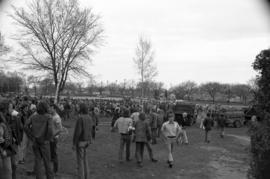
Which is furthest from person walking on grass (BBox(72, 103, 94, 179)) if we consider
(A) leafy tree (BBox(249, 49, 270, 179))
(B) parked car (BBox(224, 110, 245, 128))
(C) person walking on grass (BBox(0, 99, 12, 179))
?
(B) parked car (BBox(224, 110, 245, 128))

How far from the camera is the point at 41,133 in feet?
19.5

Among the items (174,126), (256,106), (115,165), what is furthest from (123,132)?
(256,106)

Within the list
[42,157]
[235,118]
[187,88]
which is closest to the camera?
[42,157]

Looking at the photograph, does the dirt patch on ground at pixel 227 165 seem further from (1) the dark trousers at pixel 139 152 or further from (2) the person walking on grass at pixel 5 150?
(2) the person walking on grass at pixel 5 150

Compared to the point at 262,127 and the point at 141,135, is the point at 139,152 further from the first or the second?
the point at 262,127

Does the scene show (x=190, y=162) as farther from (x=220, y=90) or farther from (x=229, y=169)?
(x=220, y=90)

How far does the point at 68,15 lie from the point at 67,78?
4.61m

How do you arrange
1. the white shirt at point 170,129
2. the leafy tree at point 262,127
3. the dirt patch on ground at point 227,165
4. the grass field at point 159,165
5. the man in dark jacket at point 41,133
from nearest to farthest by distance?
1. the leafy tree at point 262,127
2. the man in dark jacket at point 41,133
3. the grass field at point 159,165
4. the dirt patch on ground at point 227,165
5. the white shirt at point 170,129

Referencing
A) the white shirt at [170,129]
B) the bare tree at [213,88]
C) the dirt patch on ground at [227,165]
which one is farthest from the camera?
the bare tree at [213,88]

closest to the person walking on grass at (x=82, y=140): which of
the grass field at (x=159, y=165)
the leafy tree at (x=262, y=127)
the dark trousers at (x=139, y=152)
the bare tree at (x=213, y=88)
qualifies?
the grass field at (x=159, y=165)

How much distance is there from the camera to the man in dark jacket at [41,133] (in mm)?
5977

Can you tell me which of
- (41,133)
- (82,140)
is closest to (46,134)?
(41,133)

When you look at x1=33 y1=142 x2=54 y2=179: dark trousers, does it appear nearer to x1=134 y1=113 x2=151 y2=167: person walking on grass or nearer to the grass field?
the grass field

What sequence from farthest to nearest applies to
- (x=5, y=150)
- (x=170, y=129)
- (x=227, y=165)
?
(x=227, y=165), (x=170, y=129), (x=5, y=150)
